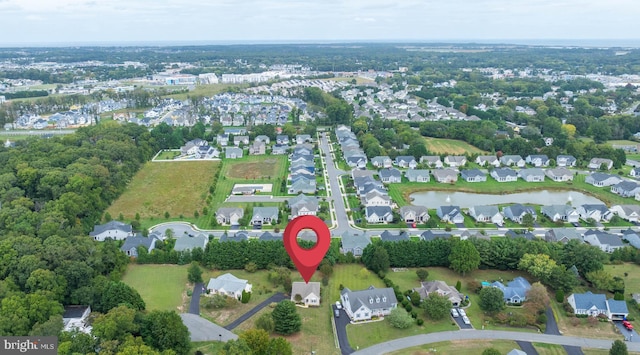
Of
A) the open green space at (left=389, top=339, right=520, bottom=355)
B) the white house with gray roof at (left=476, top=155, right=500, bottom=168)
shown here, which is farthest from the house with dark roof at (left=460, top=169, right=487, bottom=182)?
the open green space at (left=389, top=339, right=520, bottom=355)

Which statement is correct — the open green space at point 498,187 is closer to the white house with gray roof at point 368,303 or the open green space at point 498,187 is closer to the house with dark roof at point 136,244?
the white house with gray roof at point 368,303

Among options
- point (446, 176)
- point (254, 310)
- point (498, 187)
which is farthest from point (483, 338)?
point (446, 176)

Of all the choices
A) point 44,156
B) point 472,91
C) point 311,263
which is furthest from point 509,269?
point 472,91

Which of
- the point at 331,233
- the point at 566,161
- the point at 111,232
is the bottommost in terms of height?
the point at 331,233

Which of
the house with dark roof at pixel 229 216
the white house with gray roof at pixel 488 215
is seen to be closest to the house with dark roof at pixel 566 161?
the white house with gray roof at pixel 488 215

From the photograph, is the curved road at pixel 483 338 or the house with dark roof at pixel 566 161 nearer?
the curved road at pixel 483 338

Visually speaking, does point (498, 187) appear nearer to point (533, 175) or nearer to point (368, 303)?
point (533, 175)
